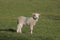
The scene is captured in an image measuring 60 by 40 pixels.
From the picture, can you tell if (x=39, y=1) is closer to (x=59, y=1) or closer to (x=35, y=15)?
(x=59, y=1)

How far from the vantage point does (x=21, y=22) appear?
46.5 feet

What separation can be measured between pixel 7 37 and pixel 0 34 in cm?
94

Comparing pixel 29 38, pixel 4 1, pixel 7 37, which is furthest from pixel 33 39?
pixel 4 1

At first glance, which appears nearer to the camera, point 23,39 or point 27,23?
point 23,39

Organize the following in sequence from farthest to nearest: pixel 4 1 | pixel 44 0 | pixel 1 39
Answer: pixel 44 0, pixel 4 1, pixel 1 39

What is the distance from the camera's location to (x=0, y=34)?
1346 cm

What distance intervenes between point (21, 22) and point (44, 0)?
1409 inches

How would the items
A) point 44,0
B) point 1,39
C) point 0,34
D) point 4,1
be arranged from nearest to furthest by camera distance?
point 1,39, point 0,34, point 4,1, point 44,0

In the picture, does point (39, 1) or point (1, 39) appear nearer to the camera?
point (1, 39)

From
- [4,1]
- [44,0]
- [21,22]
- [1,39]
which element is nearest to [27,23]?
[21,22]

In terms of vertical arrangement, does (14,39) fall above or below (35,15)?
below

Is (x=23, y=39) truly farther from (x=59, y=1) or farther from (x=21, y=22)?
(x=59, y=1)

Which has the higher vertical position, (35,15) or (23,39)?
(35,15)

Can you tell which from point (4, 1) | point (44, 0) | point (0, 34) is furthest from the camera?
point (44, 0)
